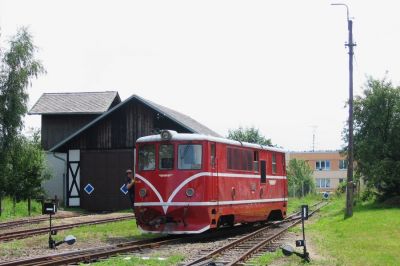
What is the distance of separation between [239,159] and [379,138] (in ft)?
51.6

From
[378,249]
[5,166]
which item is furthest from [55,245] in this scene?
[5,166]

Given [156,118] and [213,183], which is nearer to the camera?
[213,183]

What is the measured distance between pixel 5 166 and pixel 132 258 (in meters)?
17.5

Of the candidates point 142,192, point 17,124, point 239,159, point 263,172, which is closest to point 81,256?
point 142,192

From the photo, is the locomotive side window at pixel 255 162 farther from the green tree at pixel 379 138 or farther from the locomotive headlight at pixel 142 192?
the green tree at pixel 379 138

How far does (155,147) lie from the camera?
Answer: 55.3 feet

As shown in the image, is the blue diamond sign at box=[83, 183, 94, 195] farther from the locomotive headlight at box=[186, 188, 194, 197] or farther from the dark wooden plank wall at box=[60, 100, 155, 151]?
the locomotive headlight at box=[186, 188, 194, 197]

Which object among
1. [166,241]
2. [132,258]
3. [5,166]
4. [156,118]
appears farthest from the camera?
[156,118]

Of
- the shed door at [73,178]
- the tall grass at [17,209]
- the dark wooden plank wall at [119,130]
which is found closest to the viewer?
the tall grass at [17,209]

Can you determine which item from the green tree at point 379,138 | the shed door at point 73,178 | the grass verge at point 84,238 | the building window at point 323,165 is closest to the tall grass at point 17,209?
the shed door at point 73,178

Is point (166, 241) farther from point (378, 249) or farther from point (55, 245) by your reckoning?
point (378, 249)

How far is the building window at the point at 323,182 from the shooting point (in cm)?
10162

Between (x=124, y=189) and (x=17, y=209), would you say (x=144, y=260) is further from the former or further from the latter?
(x=124, y=189)

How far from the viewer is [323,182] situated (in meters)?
102
